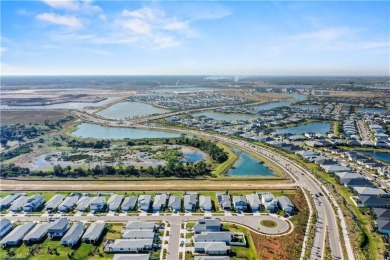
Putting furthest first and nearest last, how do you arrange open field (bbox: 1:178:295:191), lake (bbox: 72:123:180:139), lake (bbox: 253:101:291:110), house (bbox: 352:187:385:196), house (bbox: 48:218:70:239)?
lake (bbox: 253:101:291:110)
lake (bbox: 72:123:180:139)
open field (bbox: 1:178:295:191)
house (bbox: 352:187:385:196)
house (bbox: 48:218:70:239)

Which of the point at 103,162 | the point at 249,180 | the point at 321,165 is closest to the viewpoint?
the point at 249,180

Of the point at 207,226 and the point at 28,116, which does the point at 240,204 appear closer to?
the point at 207,226

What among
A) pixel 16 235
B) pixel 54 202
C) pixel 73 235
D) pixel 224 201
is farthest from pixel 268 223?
pixel 16 235

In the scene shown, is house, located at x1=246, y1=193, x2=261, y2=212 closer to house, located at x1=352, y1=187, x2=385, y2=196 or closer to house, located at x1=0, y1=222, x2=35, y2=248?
house, located at x1=352, y1=187, x2=385, y2=196

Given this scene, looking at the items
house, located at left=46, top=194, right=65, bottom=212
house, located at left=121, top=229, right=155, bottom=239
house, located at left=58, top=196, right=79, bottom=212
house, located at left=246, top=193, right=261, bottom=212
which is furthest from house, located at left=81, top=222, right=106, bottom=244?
house, located at left=246, top=193, right=261, bottom=212

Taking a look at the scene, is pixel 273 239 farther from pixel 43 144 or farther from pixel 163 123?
pixel 163 123

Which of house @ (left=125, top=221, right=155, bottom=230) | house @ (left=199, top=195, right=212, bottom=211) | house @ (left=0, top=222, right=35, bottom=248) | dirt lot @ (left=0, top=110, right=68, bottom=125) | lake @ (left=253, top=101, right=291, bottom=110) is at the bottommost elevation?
house @ (left=0, top=222, right=35, bottom=248)

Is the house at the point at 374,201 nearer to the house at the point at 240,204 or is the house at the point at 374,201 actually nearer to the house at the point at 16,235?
the house at the point at 240,204

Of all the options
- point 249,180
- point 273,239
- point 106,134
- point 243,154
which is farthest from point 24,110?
point 273,239
